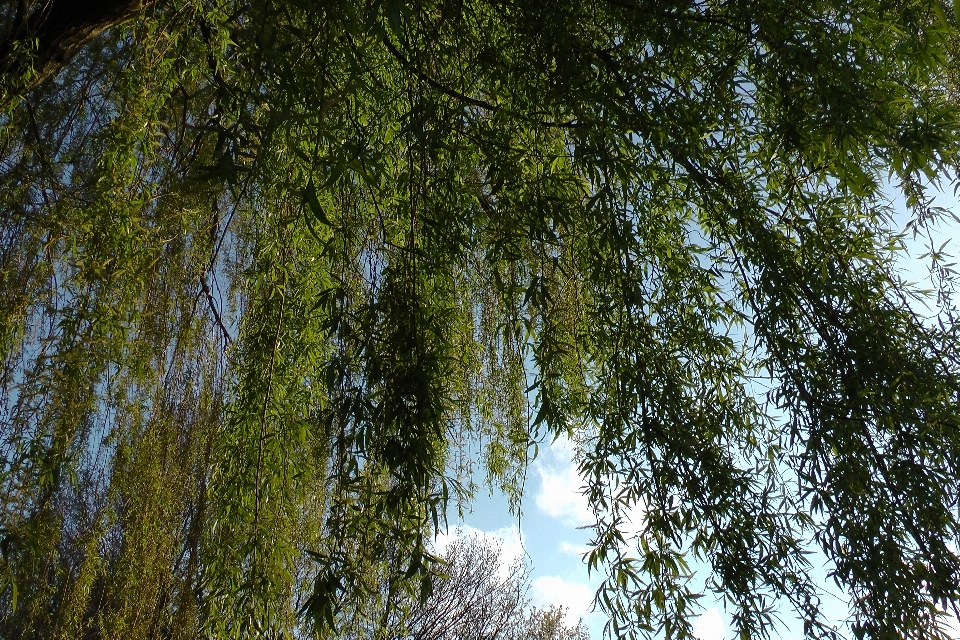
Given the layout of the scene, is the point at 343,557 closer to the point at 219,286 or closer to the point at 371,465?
the point at 371,465

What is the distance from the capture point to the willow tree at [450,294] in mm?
1211

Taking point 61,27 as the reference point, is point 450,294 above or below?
below

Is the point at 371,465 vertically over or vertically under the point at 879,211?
under

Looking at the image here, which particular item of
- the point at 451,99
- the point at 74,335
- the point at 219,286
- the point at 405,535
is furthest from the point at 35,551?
the point at 451,99

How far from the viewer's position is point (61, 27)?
2055mm

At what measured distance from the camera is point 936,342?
137cm

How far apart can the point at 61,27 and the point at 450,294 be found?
4.45 feet

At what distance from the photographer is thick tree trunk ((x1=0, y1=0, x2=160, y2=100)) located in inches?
76.2

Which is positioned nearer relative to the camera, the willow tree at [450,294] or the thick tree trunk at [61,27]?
the willow tree at [450,294]

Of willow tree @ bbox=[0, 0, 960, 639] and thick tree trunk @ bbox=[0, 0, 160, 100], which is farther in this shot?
thick tree trunk @ bbox=[0, 0, 160, 100]

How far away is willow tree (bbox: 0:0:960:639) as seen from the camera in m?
1.21

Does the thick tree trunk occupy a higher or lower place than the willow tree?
higher

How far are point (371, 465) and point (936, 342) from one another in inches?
43.6

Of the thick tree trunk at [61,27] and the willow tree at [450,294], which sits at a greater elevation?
the thick tree trunk at [61,27]
